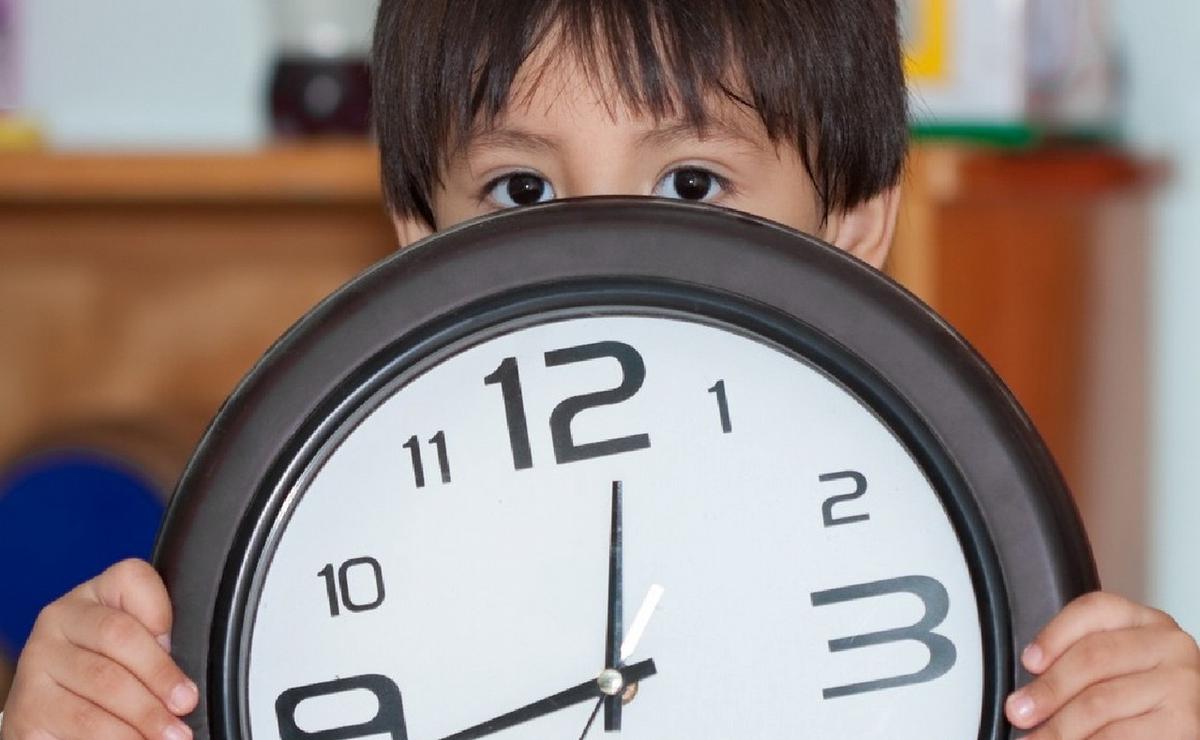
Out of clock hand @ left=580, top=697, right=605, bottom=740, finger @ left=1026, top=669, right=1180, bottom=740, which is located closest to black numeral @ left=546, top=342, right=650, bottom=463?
clock hand @ left=580, top=697, right=605, bottom=740

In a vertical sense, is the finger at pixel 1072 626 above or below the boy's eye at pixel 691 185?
below

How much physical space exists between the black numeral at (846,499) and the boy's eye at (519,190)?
299mm

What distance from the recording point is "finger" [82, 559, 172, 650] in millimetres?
762

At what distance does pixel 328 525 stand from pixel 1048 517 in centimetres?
31

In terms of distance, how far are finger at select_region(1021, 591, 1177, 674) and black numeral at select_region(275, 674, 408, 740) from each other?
0.88 feet

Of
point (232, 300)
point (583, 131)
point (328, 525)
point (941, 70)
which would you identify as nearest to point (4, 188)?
point (232, 300)

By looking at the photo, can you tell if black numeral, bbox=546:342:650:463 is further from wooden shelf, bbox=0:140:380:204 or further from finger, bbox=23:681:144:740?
wooden shelf, bbox=0:140:380:204

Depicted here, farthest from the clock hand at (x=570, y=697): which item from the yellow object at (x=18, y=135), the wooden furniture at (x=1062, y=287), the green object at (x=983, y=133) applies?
the yellow object at (x=18, y=135)

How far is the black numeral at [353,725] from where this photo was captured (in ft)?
2.53

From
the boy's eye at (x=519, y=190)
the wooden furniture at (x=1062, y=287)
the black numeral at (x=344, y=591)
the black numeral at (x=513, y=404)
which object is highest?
the wooden furniture at (x=1062, y=287)

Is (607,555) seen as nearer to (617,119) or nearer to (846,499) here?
(846,499)

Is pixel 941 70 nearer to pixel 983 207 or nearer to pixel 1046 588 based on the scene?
pixel 983 207

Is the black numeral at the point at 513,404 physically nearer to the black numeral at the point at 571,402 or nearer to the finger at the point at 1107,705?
the black numeral at the point at 571,402

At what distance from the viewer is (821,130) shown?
1035 mm
